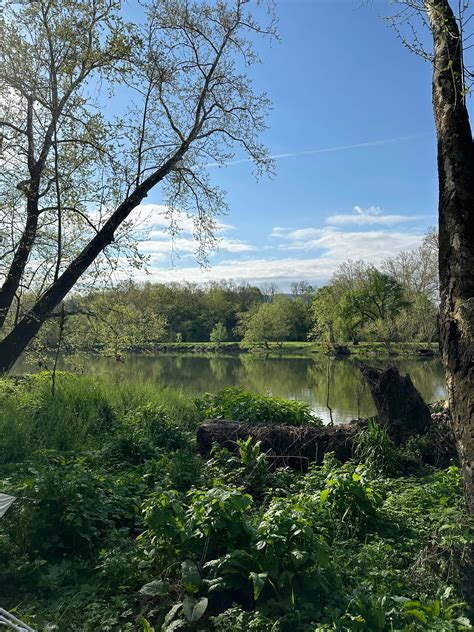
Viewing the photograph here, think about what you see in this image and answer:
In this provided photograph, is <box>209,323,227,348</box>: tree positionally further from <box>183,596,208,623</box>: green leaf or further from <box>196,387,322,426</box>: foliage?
<box>183,596,208,623</box>: green leaf

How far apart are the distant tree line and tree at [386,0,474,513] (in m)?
1.07

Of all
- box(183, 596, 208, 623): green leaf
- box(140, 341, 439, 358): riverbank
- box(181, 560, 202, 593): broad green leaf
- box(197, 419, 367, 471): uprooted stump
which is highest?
box(181, 560, 202, 593): broad green leaf

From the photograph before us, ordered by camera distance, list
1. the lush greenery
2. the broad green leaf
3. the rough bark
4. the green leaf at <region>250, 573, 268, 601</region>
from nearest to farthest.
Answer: the green leaf at <region>250, 573, 268, 601</region>, the broad green leaf, the rough bark, the lush greenery

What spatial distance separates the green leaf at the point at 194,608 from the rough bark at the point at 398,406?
4649 millimetres

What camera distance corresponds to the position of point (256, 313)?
225 ft

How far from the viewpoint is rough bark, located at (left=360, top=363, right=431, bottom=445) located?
22.7 feet

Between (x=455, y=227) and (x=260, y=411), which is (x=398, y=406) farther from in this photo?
(x=455, y=227)

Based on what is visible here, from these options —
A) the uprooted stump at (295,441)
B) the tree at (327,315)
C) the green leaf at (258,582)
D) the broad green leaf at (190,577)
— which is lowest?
the uprooted stump at (295,441)

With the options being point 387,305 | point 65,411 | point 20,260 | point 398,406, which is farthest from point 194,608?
point 387,305

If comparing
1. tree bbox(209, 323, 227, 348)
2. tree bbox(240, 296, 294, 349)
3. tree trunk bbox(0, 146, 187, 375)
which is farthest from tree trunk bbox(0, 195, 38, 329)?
tree bbox(209, 323, 227, 348)

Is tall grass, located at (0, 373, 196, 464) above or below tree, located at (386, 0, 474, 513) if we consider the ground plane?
below

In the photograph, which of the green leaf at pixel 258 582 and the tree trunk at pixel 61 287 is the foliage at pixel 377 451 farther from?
the tree trunk at pixel 61 287

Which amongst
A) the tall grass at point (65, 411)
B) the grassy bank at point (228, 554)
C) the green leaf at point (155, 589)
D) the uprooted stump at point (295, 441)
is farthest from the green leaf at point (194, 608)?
the uprooted stump at point (295, 441)

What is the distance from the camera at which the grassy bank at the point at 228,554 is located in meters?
2.74
